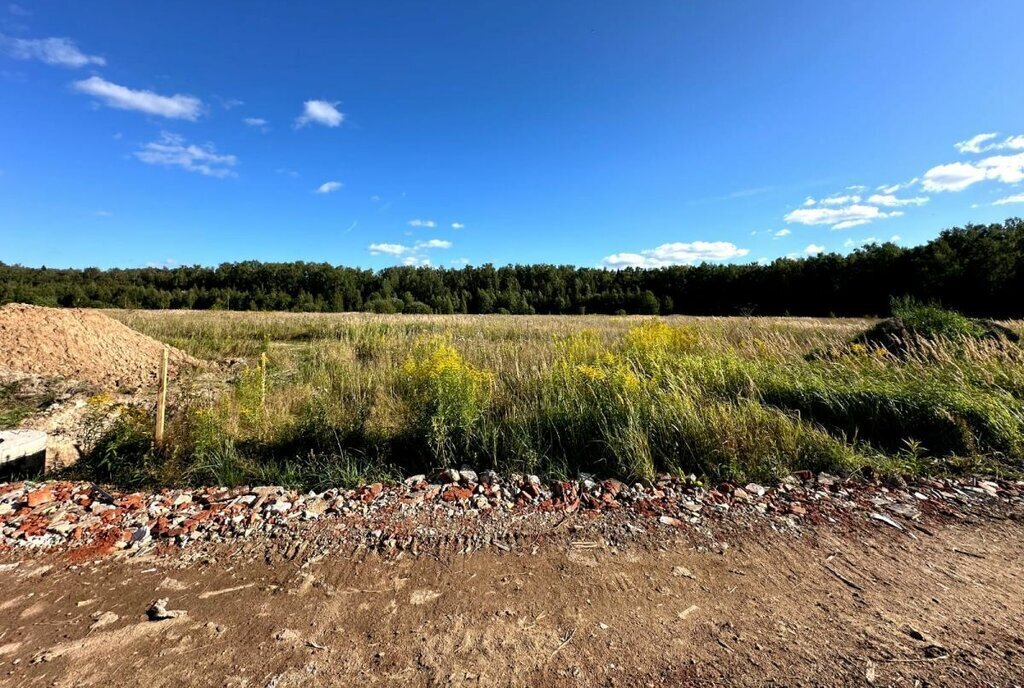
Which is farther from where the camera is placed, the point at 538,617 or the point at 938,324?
the point at 938,324

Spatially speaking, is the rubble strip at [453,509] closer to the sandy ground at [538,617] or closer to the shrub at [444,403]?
the sandy ground at [538,617]

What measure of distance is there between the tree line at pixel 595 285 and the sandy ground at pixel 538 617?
1793 inches

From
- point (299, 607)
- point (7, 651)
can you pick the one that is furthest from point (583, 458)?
point (7, 651)

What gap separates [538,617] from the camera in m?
2.48

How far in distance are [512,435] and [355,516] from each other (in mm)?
2012

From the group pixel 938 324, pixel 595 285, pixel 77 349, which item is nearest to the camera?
pixel 77 349

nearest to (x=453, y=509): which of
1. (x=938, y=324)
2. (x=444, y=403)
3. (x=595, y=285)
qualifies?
(x=444, y=403)

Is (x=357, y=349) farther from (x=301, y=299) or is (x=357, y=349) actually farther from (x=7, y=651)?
(x=301, y=299)

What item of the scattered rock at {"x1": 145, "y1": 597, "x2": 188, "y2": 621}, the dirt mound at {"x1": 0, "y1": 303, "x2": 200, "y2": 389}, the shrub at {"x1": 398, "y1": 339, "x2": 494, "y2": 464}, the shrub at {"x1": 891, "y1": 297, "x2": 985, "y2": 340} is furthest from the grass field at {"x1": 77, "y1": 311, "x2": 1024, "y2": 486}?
the dirt mound at {"x1": 0, "y1": 303, "x2": 200, "y2": 389}

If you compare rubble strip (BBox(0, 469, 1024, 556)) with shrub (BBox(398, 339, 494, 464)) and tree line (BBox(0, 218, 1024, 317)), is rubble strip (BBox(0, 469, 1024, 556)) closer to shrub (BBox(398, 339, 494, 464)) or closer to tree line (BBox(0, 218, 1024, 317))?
shrub (BBox(398, 339, 494, 464))

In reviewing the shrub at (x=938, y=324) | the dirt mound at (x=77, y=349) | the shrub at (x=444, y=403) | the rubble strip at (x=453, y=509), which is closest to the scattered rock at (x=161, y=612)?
the rubble strip at (x=453, y=509)

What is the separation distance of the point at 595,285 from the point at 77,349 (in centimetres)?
8065

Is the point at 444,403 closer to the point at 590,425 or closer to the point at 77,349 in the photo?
the point at 590,425

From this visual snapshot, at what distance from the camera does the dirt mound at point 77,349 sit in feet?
32.5
